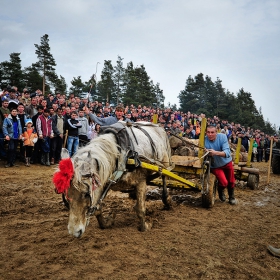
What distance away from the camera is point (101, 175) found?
306 cm

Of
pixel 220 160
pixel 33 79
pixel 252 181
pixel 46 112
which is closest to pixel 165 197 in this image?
pixel 220 160

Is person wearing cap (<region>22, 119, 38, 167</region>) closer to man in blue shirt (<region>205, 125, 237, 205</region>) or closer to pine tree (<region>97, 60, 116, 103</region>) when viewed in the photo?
man in blue shirt (<region>205, 125, 237, 205</region>)

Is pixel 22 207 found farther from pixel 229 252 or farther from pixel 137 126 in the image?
pixel 229 252

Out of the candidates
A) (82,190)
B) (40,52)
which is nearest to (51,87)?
(40,52)

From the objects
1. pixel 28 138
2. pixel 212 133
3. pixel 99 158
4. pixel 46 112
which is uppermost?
pixel 46 112

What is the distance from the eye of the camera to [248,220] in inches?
180

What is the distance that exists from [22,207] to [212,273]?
12.8ft

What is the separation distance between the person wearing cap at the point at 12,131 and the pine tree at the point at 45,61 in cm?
2703

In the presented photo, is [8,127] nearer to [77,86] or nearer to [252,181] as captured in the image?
[252,181]

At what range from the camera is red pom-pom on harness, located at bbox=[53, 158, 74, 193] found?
2.68 metres

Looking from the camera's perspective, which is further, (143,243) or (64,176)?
(143,243)

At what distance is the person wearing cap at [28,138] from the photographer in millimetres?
8812

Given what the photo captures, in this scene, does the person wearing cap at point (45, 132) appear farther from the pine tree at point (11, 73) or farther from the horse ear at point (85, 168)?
the pine tree at point (11, 73)

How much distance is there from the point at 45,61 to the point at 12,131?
95.7ft
